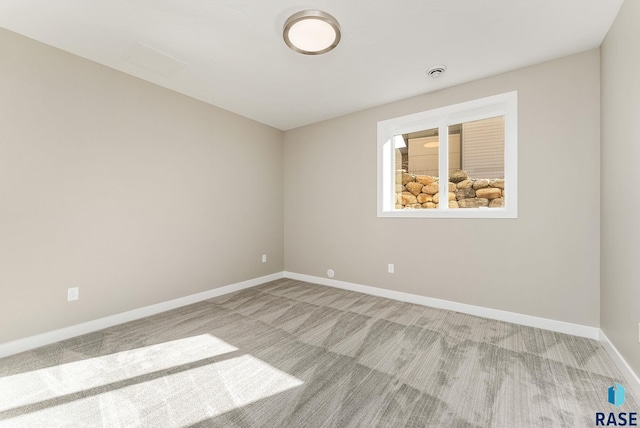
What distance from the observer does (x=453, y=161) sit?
124 inches

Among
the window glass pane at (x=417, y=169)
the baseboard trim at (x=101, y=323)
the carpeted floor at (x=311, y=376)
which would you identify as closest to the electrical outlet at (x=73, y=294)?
the baseboard trim at (x=101, y=323)

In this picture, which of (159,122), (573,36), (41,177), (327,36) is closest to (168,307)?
(41,177)

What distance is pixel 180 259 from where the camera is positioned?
10.4 feet

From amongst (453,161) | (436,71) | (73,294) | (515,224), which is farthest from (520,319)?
(73,294)

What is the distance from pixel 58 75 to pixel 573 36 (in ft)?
14.5

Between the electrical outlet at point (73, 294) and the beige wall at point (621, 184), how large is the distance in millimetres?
4284

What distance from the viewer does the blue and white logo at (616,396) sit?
1518 mm

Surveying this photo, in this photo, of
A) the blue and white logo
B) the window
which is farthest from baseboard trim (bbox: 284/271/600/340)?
the window

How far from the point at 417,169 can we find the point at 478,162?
2.33 feet

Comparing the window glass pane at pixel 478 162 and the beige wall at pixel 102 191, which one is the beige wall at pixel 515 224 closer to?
the window glass pane at pixel 478 162

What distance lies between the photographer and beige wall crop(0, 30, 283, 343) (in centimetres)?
213

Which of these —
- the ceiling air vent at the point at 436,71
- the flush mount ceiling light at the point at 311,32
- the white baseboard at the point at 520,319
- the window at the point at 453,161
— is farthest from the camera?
the window at the point at 453,161

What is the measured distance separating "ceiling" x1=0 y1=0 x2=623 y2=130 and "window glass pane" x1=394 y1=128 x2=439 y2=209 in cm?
62

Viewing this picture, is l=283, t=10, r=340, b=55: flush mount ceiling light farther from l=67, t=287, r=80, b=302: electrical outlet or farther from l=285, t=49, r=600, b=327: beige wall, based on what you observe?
l=67, t=287, r=80, b=302: electrical outlet
